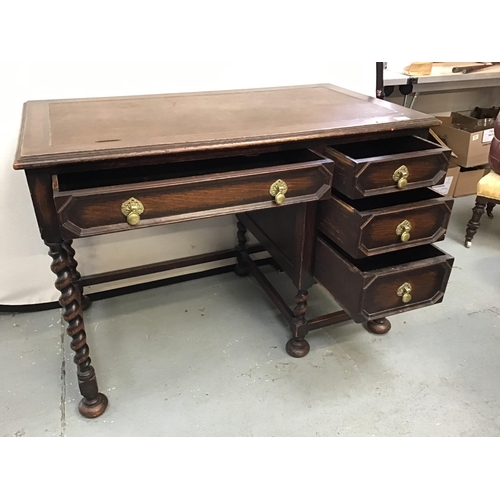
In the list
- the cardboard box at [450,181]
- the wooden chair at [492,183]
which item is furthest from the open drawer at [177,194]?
the cardboard box at [450,181]

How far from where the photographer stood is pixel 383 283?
3.91 ft

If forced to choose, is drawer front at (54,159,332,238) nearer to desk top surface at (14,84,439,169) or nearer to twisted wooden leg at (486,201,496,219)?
desk top surface at (14,84,439,169)

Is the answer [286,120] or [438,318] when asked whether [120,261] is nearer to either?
[286,120]

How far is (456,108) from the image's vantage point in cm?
277

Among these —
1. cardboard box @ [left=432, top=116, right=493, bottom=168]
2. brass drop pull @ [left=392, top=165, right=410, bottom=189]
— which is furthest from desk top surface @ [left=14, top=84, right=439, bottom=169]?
cardboard box @ [left=432, top=116, right=493, bottom=168]

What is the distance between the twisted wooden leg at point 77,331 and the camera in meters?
1.09

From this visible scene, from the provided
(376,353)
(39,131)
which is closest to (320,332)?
(376,353)

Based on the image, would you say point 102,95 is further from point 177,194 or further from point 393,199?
point 393,199

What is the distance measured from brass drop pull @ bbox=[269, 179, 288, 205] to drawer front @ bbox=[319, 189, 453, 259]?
18 centimetres

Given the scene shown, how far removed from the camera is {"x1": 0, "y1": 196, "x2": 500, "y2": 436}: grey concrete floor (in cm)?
128

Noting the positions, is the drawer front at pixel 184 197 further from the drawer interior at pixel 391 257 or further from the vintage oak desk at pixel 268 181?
the drawer interior at pixel 391 257

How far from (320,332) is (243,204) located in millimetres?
727

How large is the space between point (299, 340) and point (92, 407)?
0.67 m

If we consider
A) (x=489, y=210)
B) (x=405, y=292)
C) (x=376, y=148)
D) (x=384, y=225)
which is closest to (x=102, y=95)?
(x=376, y=148)
